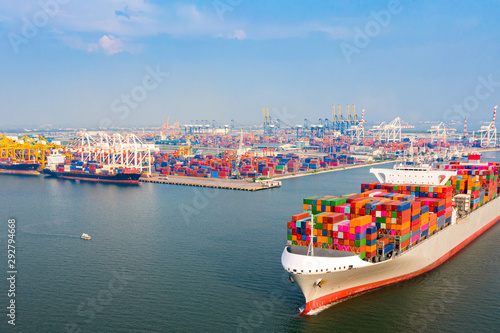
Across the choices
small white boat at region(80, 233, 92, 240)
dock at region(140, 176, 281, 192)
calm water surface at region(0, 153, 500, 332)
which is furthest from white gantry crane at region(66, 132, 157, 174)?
small white boat at region(80, 233, 92, 240)

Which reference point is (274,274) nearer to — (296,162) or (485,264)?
(485,264)

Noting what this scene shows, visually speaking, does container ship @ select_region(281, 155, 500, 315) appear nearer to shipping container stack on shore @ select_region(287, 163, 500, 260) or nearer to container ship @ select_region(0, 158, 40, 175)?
shipping container stack on shore @ select_region(287, 163, 500, 260)

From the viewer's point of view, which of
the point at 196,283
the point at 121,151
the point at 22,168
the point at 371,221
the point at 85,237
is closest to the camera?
the point at 371,221

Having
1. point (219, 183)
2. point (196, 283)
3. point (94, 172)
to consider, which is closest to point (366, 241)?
point (196, 283)

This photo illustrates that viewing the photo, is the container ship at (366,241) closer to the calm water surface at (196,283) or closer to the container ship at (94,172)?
the calm water surface at (196,283)

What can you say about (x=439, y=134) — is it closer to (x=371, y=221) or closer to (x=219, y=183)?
(x=219, y=183)

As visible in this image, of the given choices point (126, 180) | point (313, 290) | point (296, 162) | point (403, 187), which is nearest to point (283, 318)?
point (313, 290)

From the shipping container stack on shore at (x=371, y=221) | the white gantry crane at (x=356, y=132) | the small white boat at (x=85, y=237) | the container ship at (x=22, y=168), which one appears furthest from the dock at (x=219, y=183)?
the white gantry crane at (x=356, y=132)
